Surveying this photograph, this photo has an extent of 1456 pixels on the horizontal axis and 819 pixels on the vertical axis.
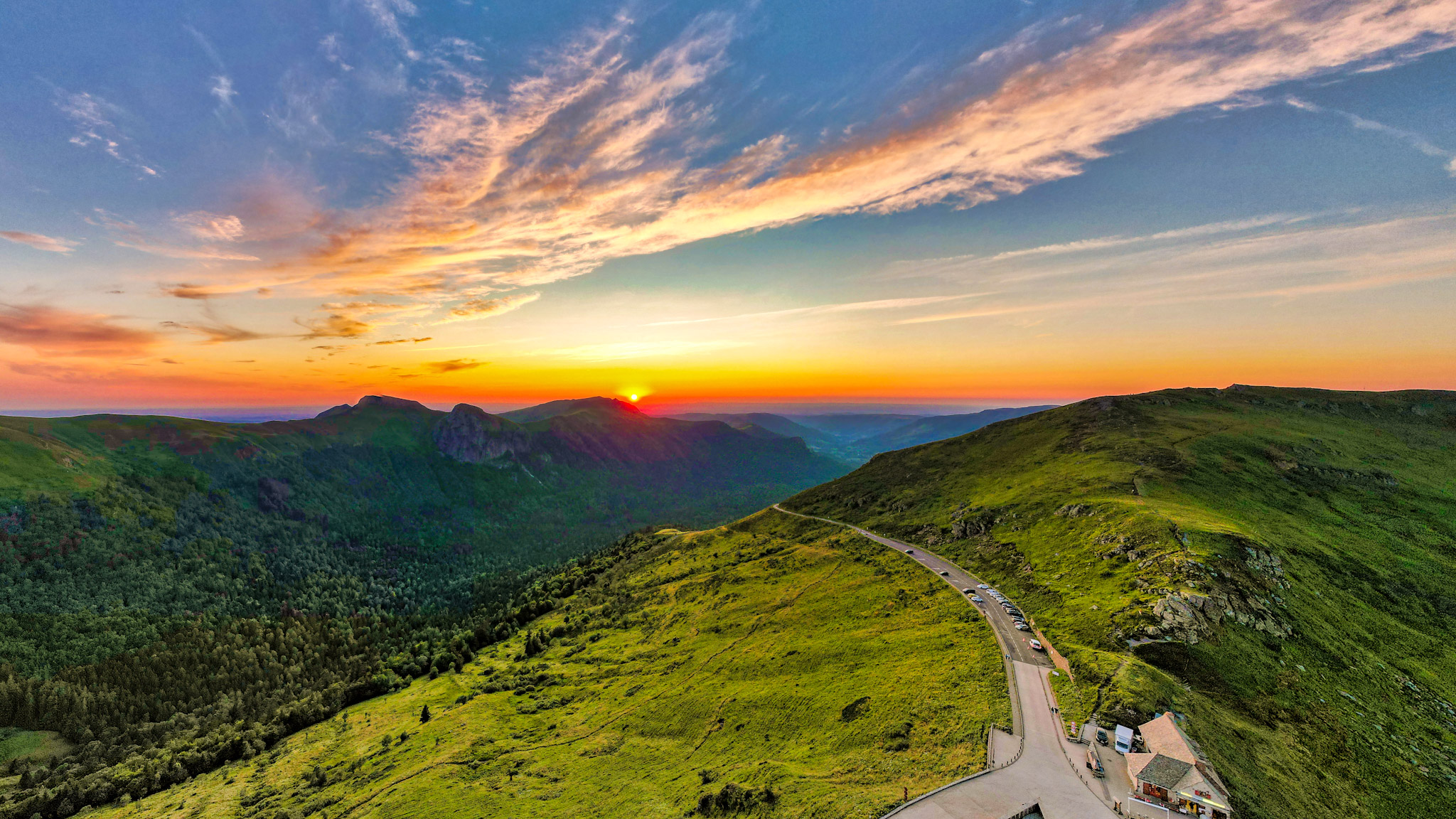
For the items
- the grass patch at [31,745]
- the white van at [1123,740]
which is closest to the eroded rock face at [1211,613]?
the white van at [1123,740]

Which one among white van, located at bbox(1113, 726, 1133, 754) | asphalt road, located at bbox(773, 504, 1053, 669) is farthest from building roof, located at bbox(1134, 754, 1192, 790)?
asphalt road, located at bbox(773, 504, 1053, 669)

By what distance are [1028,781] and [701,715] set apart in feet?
212

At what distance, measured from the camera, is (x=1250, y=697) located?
6194 centimetres

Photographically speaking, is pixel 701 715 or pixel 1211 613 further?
pixel 701 715

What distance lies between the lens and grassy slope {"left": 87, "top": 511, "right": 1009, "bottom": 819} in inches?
2657

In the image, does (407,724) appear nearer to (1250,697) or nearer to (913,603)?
(913,603)

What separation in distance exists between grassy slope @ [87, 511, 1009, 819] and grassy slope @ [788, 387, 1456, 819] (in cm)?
2079

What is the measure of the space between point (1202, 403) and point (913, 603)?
18151 cm

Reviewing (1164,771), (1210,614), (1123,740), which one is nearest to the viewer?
(1164,771)

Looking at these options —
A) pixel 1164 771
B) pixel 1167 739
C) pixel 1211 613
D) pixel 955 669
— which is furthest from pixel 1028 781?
pixel 1211 613

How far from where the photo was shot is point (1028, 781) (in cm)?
5084

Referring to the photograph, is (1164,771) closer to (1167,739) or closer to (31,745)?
(1167,739)

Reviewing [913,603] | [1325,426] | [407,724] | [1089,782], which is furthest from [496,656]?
→ [1325,426]

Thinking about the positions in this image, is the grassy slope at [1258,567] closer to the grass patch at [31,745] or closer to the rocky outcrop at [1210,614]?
the rocky outcrop at [1210,614]
